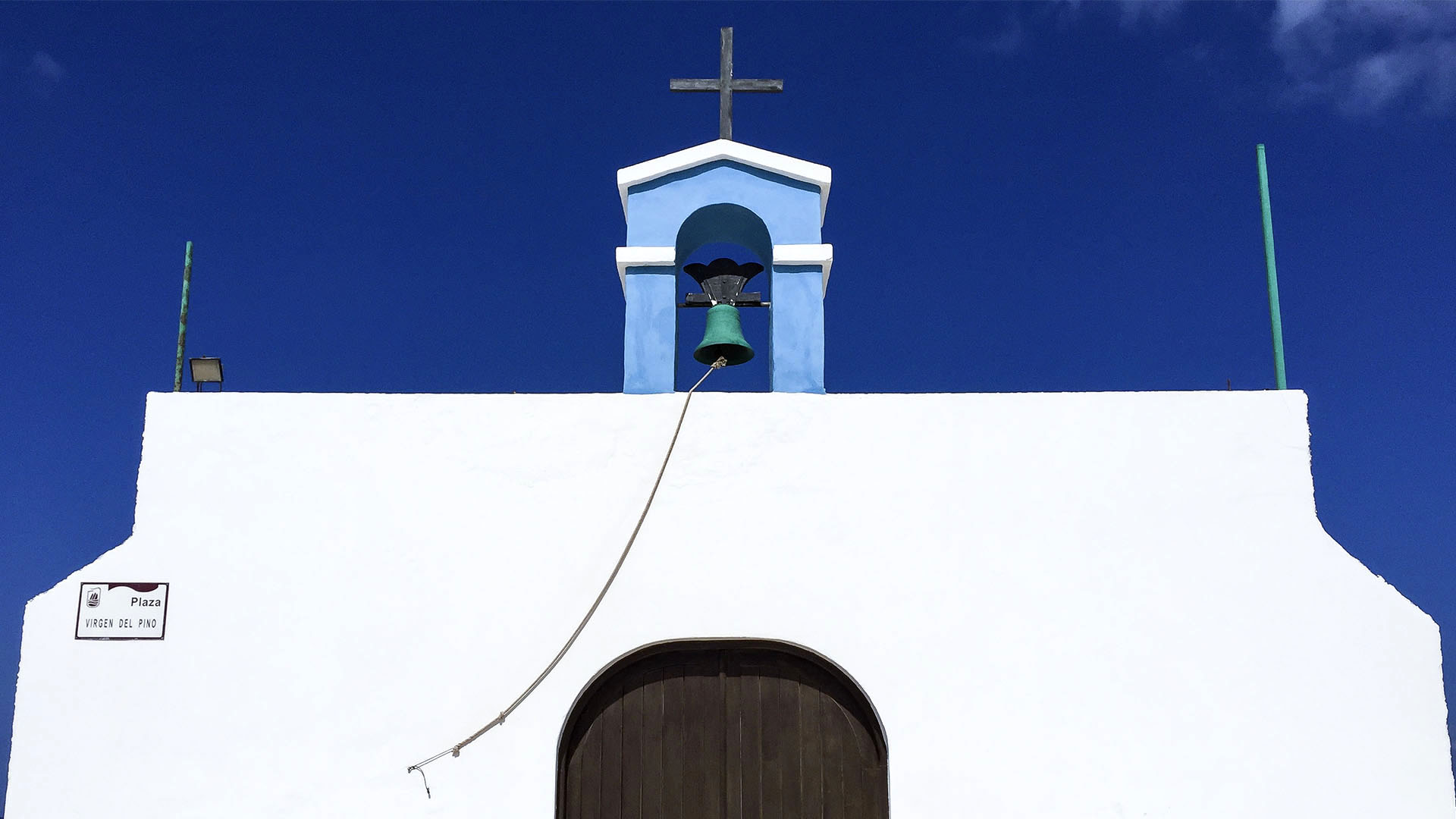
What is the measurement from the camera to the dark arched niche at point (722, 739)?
18.5 ft

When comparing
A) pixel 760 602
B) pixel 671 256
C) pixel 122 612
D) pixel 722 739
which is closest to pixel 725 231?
pixel 671 256

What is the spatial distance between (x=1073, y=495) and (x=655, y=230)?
8.60ft

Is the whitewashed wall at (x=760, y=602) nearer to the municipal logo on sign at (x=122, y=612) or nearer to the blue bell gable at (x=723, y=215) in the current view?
the municipal logo on sign at (x=122, y=612)

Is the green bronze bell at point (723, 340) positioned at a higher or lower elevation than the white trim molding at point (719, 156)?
lower

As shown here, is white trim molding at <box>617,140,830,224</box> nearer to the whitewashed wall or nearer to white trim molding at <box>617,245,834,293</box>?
white trim molding at <box>617,245,834,293</box>

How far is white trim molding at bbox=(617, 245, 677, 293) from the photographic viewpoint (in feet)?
20.9

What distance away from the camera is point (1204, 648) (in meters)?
5.66

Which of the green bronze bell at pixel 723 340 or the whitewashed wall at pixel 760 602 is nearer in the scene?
the whitewashed wall at pixel 760 602

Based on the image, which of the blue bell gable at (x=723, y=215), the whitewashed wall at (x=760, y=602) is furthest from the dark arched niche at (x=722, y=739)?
the blue bell gable at (x=723, y=215)

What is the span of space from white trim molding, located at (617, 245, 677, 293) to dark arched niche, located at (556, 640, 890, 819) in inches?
80.9

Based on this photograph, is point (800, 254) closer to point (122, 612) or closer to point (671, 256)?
point (671, 256)

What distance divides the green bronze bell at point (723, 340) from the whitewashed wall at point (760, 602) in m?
0.55

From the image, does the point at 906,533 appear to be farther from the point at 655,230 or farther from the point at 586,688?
the point at 655,230

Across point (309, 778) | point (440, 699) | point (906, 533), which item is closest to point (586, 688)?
point (440, 699)
